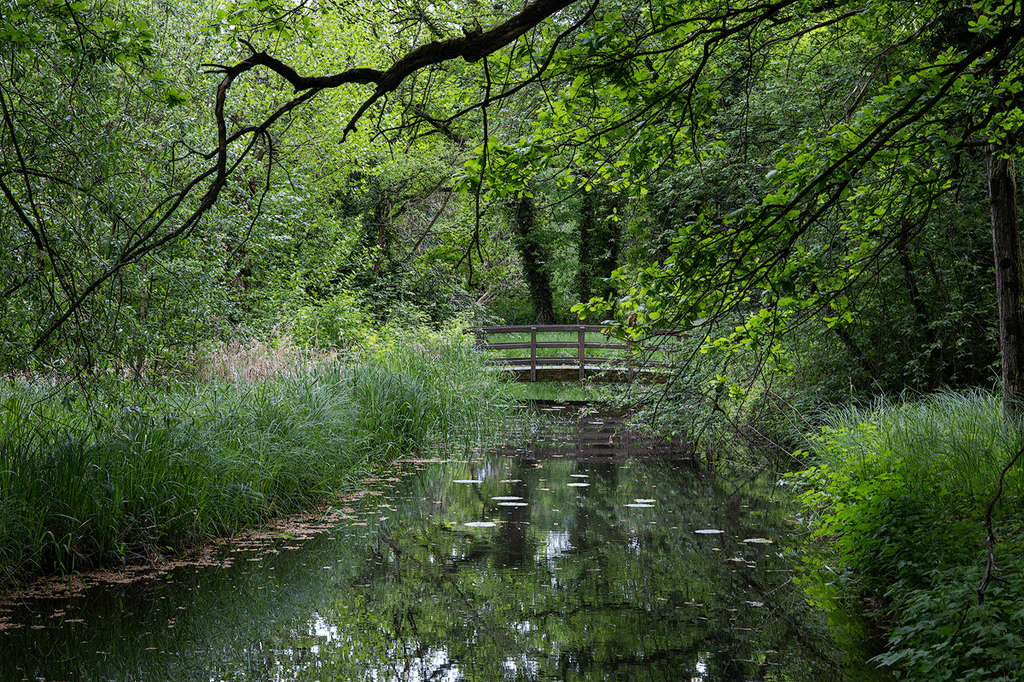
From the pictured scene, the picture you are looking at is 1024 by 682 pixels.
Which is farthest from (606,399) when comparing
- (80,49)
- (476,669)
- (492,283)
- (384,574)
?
(492,283)

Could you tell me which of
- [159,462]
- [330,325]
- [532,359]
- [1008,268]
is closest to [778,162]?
[1008,268]

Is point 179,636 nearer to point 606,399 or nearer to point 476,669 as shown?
point 476,669

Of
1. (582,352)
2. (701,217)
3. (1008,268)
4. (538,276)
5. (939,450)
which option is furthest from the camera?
(538,276)

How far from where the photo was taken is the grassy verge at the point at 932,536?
350cm

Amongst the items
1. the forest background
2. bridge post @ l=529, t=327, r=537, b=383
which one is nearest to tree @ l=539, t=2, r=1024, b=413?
the forest background

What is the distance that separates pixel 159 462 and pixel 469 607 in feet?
8.48

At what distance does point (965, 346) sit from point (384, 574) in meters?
6.19

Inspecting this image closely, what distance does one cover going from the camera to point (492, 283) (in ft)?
77.9

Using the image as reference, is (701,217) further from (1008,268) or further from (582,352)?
(582,352)

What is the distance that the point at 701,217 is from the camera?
3895 millimetres

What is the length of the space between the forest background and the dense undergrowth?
0.28 feet

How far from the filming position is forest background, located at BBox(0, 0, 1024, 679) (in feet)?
11.7

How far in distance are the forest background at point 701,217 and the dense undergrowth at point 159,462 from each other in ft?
0.28

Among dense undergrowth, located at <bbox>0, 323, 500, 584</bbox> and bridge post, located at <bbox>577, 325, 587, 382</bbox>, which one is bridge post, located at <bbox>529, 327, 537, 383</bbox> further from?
dense undergrowth, located at <bbox>0, 323, 500, 584</bbox>
